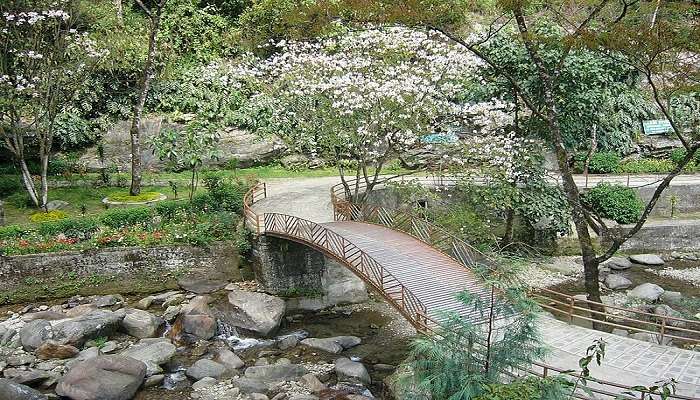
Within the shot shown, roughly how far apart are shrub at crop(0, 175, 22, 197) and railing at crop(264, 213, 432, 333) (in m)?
13.7

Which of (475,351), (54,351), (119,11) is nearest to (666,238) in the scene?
(475,351)

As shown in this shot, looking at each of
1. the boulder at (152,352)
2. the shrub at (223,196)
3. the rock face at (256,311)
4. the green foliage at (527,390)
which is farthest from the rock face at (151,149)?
the green foliage at (527,390)

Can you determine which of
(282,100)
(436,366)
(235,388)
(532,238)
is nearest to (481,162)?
(532,238)

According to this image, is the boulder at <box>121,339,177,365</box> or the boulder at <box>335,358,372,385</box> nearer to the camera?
the boulder at <box>335,358,372,385</box>

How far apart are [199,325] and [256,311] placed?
1.78m

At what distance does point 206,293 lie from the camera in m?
22.3

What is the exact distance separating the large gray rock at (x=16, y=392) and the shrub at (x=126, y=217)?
8.78 m

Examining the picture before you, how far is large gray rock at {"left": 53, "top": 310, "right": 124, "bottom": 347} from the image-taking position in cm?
1838

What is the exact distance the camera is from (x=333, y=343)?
60.8 ft

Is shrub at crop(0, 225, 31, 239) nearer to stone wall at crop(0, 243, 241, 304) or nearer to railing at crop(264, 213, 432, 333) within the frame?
stone wall at crop(0, 243, 241, 304)

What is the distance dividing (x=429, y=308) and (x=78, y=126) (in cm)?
2426

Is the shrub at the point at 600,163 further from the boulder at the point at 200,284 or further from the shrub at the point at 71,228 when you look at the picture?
the shrub at the point at 71,228

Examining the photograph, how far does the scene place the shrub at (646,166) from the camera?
32.4 m

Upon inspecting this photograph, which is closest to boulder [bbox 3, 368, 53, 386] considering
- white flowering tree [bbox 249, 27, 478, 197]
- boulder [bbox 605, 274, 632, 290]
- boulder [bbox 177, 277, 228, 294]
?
boulder [bbox 177, 277, 228, 294]
